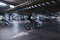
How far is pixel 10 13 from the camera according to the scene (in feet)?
24.0

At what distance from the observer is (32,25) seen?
680 centimetres

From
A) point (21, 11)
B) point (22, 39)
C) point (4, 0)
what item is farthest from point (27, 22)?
point (22, 39)

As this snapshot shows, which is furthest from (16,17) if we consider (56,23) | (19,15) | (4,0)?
(56,23)

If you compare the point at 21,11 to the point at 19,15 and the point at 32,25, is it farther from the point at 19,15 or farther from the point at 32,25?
the point at 32,25

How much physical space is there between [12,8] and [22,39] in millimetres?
3877

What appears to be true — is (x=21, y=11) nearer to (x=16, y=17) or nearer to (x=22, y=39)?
(x=16, y=17)

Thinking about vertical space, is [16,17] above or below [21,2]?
below

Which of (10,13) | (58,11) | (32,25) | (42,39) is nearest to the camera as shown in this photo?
(42,39)

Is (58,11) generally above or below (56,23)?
above

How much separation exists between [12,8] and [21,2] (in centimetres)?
71

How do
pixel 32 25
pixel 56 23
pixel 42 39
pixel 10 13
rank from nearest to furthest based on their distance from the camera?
pixel 42 39 → pixel 56 23 → pixel 32 25 → pixel 10 13

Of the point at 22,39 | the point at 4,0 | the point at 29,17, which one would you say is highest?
the point at 4,0

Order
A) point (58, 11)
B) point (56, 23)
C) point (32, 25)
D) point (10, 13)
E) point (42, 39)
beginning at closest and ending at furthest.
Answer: point (42, 39), point (58, 11), point (56, 23), point (32, 25), point (10, 13)

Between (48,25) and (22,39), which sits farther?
(48,25)
